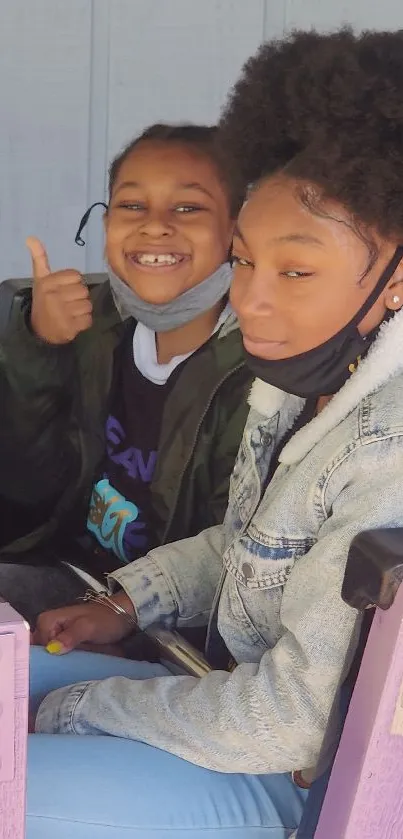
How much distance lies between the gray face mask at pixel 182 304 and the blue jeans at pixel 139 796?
2.23ft

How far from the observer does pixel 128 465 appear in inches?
59.1

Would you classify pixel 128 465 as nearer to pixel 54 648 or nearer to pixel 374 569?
pixel 54 648

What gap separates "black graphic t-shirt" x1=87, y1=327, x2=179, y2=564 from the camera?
1464 millimetres

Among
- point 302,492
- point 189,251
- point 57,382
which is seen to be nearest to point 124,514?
point 57,382

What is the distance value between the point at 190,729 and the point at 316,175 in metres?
0.54

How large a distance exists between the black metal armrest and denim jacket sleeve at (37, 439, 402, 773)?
0.23 feet

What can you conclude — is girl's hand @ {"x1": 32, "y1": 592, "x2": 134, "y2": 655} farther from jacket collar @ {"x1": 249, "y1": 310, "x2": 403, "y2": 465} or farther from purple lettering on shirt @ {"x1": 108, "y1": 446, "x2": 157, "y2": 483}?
jacket collar @ {"x1": 249, "y1": 310, "x2": 403, "y2": 465}

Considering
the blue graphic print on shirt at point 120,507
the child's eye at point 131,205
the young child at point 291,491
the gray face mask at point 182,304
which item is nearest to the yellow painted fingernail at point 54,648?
the young child at point 291,491

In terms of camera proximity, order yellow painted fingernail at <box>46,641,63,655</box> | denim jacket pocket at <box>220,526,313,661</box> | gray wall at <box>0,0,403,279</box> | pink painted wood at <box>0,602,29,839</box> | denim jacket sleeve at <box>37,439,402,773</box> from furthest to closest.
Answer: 1. gray wall at <box>0,0,403,279</box>
2. yellow painted fingernail at <box>46,641,63,655</box>
3. denim jacket pocket at <box>220,526,313,661</box>
4. denim jacket sleeve at <box>37,439,402,773</box>
5. pink painted wood at <box>0,602,29,839</box>

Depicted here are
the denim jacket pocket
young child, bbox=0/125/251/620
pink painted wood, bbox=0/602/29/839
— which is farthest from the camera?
young child, bbox=0/125/251/620

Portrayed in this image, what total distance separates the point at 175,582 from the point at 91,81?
1559 mm

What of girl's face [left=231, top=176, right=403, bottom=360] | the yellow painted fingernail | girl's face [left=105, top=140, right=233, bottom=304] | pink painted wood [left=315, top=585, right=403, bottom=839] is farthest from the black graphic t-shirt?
pink painted wood [left=315, top=585, right=403, bottom=839]

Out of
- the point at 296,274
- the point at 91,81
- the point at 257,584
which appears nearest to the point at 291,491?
the point at 257,584

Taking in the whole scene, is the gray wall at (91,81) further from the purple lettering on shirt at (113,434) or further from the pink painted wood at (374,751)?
the pink painted wood at (374,751)
